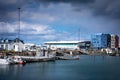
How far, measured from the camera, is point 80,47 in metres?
155

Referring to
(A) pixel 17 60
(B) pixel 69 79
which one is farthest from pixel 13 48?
(B) pixel 69 79

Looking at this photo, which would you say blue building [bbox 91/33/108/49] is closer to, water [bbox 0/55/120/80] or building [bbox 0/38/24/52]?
building [bbox 0/38/24/52]

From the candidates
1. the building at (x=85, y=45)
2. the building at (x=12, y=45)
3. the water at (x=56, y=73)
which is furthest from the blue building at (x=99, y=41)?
the water at (x=56, y=73)

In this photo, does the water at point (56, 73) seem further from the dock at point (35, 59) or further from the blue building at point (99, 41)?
the blue building at point (99, 41)

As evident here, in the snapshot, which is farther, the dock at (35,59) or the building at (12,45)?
the building at (12,45)

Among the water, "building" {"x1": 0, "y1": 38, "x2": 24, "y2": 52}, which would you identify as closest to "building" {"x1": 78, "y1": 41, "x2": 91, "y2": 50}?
"building" {"x1": 0, "y1": 38, "x2": 24, "y2": 52}

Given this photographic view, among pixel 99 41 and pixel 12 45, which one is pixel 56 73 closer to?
pixel 12 45

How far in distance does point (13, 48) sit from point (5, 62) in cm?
3215

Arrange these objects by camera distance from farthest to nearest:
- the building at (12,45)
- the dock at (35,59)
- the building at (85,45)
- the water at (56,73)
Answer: the building at (85,45)
the building at (12,45)
the dock at (35,59)
the water at (56,73)

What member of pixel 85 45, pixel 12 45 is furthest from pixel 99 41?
pixel 12 45

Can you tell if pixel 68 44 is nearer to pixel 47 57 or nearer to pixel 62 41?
pixel 62 41

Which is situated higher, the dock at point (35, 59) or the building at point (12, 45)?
the building at point (12, 45)

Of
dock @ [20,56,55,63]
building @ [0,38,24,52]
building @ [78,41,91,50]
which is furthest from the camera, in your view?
building @ [78,41,91,50]

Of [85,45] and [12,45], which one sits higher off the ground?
[85,45]
